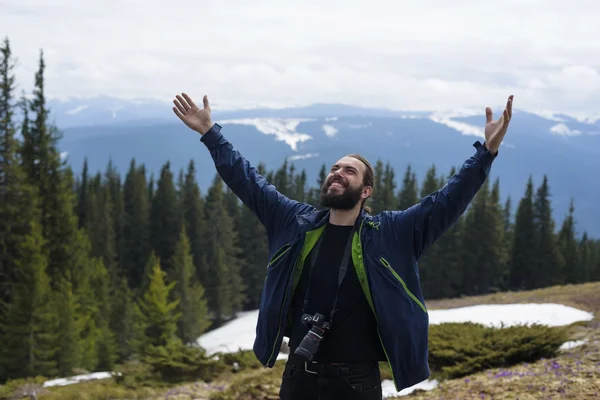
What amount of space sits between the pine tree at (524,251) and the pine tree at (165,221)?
39.2m

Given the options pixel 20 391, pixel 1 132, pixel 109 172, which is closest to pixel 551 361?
pixel 20 391

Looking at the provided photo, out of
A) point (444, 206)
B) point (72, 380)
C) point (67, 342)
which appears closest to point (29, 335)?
point (67, 342)

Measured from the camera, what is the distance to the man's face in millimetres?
3867

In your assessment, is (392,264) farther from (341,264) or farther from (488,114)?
(488,114)

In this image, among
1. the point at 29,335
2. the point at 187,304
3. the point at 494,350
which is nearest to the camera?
the point at 494,350

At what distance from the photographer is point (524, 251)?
61.4 metres

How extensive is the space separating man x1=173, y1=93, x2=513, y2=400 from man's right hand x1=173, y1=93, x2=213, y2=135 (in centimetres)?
109

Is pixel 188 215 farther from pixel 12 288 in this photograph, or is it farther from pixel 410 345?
pixel 410 345

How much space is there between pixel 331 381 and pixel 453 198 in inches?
56.8

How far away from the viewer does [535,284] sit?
6009 cm

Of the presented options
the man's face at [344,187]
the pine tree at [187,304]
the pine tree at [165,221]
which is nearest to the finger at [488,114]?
the man's face at [344,187]

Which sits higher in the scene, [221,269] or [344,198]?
[344,198]

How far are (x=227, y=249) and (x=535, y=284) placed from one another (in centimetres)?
3340

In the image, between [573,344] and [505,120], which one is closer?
[505,120]
